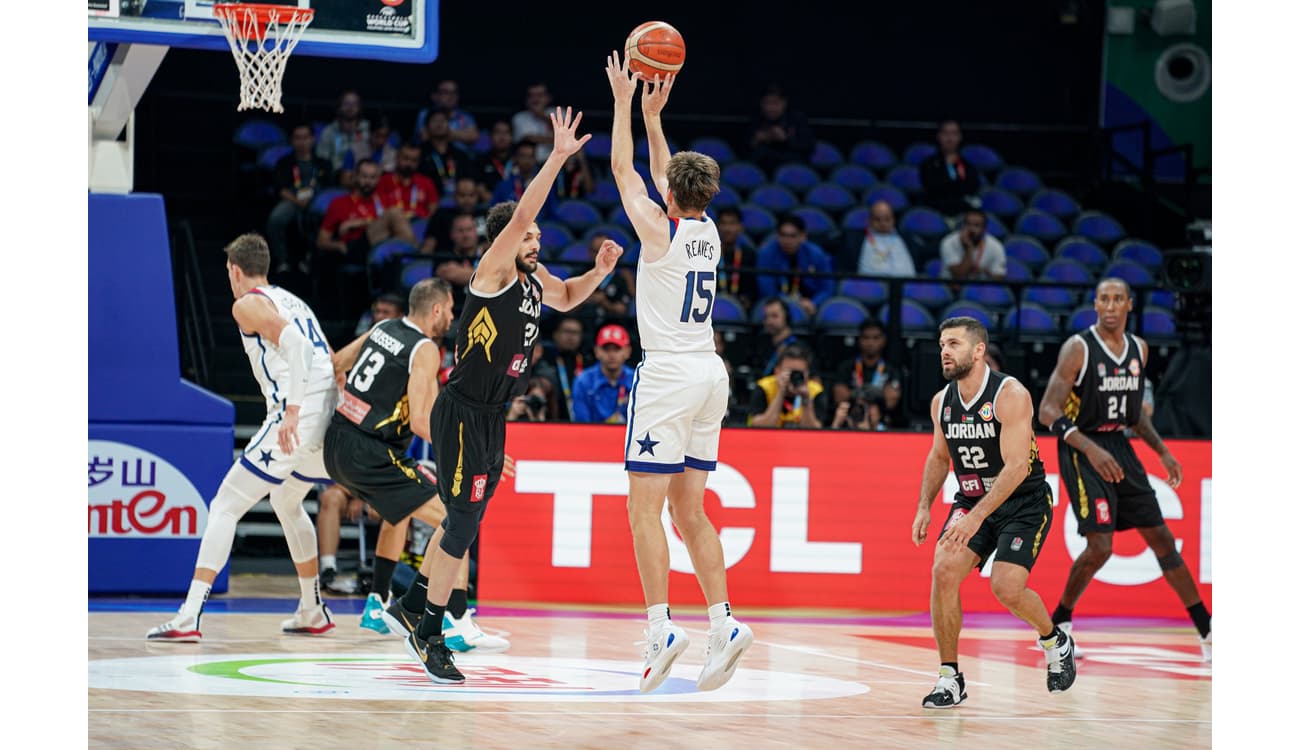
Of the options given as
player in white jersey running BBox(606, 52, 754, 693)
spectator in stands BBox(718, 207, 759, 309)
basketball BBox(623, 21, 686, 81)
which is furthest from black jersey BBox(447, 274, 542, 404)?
spectator in stands BBox(718, 207, 759, 309)

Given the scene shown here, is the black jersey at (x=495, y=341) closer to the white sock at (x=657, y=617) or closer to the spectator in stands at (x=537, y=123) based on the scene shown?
the white sock at (x=657, y=617)

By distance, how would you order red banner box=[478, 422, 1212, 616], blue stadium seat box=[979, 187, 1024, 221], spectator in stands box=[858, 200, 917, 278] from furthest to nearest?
blue stadium seat box=[979, 187, 1024, 221] < spectator in stands box=[858, 200, 917, 278] < red banner box=[478, 422, 1212, 616]

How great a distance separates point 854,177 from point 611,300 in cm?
496

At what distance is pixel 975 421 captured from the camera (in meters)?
6.96

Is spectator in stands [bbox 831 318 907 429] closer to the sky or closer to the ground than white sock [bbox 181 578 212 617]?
closer to the sky

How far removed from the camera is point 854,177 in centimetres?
1681

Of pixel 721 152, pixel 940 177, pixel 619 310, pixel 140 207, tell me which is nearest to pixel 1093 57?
pixel 940 177

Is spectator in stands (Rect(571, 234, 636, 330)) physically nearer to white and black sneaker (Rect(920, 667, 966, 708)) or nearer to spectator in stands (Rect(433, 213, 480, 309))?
spectator in stands (Rect(433, 213, 480, 309))

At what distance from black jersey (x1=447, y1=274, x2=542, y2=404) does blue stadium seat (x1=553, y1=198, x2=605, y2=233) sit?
820 cm

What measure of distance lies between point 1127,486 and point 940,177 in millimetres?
7592

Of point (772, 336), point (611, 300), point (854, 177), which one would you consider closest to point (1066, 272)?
point (854, 177)

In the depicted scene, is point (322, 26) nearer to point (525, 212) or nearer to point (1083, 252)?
point (525, 212)

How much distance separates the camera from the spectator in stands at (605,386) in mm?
11344

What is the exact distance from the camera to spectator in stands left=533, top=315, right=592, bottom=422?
39.1 ft
